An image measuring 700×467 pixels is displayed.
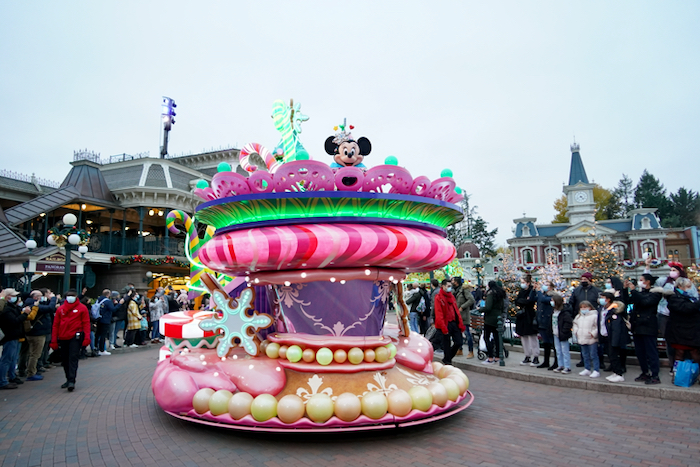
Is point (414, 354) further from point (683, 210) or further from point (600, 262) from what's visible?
point (683, 210)

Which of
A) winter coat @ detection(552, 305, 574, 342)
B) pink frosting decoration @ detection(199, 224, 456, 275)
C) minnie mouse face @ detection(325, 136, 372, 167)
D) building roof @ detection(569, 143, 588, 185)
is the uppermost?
building roof @ detection(569, 143, 588, 185)

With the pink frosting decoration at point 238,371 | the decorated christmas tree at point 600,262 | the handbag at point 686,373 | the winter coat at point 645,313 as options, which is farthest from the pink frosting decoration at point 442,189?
the decorated christmas tree at point 600,262

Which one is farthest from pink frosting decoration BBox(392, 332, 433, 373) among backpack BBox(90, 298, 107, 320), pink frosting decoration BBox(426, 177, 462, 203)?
backpack BBox(90, 298, 107, 320)

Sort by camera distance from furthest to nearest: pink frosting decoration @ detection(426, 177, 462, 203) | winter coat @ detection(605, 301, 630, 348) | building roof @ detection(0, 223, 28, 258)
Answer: building roof @ detection(0, 223, 28, 258)
winter coat @ detection(605, 301, 630, 348)
pink frosting decoration @ detection(426, 177, 462, 203)

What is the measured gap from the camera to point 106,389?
7.40 meters

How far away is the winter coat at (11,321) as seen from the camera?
23.2ft

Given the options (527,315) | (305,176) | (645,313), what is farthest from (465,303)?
(305,176)

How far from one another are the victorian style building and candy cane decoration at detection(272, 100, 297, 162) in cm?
4058

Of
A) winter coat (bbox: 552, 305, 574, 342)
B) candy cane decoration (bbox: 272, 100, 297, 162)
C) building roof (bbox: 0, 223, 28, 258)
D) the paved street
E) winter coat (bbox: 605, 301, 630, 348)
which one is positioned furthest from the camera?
building roof (bbox: 0, 223, 28, 258)

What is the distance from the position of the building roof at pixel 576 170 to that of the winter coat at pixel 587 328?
48826 millimetres

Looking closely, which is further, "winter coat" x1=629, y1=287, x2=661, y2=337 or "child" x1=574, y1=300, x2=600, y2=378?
"child" x1=574, y1=300, x2=600, y2=378

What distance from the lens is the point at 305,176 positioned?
4918mm

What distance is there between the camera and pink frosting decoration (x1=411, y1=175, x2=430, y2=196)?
5285mm

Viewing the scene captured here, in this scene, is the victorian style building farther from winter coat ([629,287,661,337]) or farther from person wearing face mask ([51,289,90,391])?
person wearing face mask ([51,289,90,391])
